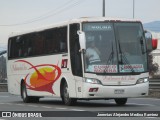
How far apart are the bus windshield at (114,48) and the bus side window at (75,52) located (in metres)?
0.32

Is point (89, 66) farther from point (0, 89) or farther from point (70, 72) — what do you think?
point (0, 89)

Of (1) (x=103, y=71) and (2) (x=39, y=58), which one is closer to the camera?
(1) (x=103, y=71)

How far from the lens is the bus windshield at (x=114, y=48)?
21625 mm

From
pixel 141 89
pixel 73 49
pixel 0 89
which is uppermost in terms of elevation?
pixel 73 49

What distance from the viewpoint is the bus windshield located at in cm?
2162

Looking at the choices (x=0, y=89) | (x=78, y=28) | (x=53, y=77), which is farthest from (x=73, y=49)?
(x=0, y=89)

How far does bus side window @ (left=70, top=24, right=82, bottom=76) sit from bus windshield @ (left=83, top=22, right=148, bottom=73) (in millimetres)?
316

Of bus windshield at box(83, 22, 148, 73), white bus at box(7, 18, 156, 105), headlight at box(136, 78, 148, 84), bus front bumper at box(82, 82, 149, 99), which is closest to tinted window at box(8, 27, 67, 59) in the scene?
white bus at box(7, 18, 156, 105)

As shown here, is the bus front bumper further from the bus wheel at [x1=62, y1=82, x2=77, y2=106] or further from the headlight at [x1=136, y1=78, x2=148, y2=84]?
the bus wheel at [x1=62, y1=82, x2=77, y2=106]

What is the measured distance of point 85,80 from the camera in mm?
21625

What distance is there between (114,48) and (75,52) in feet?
4.47

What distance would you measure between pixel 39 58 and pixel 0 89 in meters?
26.9

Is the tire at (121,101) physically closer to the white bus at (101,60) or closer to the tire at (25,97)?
the white bus at (101,60)

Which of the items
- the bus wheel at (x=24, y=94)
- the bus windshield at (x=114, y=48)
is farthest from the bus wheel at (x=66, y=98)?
the bus wheel at (x=24, y=94)
